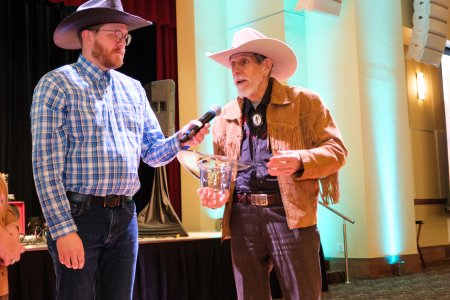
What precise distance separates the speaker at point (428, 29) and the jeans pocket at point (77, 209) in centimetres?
679

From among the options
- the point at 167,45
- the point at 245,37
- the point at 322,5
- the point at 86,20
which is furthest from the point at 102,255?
the point at 167,45

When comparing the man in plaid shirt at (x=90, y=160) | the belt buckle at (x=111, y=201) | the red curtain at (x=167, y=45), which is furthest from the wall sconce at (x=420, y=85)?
the belt buckle at (x=111, y=201)

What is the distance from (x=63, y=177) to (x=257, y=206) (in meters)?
0.76

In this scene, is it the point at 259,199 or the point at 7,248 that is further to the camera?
the point at 259,199

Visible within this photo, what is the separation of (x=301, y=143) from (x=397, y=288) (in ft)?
12.8

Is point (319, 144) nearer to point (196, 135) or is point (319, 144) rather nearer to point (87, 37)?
point (196, 135)

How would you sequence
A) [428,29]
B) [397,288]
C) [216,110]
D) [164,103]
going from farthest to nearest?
[428,29] → [397,288] → [164,103] → [216,110]

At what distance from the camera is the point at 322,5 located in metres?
6.45

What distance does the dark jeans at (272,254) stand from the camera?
2.21 meters

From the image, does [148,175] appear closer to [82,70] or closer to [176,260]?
[176,260]

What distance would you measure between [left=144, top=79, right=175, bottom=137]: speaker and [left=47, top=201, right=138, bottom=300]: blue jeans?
Answer: 3.12 m

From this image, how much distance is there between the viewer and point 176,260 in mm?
4574

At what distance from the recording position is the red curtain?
22.8 feet

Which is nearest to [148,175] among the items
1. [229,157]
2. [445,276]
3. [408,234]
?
[408,234]
